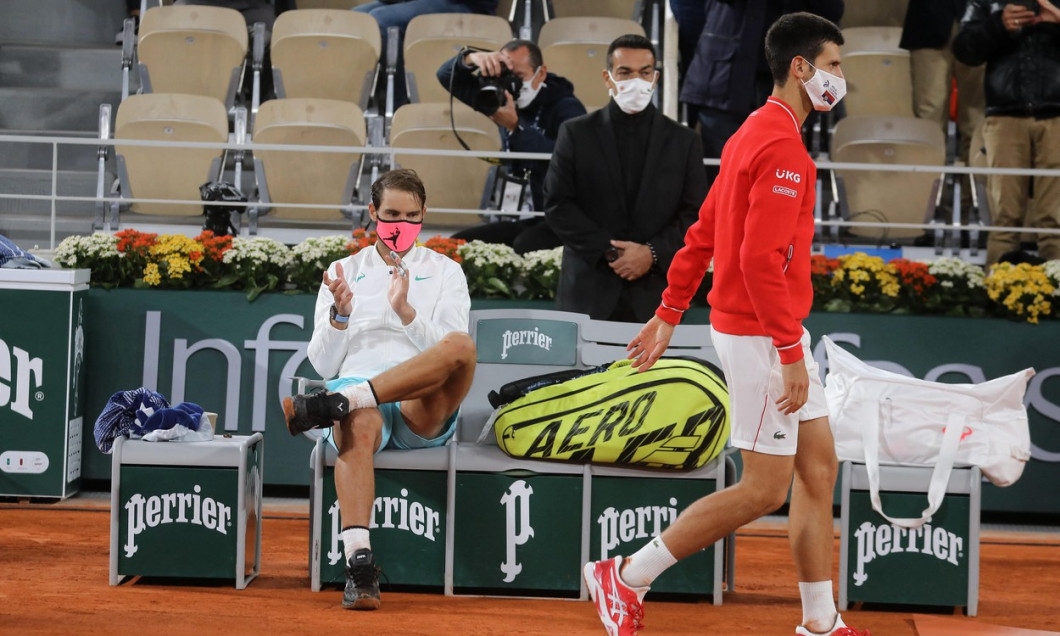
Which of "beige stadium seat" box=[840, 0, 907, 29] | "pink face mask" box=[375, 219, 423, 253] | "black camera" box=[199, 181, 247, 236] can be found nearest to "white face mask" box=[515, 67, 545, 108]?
"black camera" box=[199, 181, 247, 236]

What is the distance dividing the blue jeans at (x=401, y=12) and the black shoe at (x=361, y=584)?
5.66 m

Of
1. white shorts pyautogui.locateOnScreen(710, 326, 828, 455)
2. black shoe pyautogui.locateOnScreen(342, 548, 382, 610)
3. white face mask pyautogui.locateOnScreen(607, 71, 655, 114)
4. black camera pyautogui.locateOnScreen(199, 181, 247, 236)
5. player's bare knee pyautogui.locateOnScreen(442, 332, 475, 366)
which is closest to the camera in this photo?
white shorts pyautogui.locateOnScreen(710, 326, 828, 455)

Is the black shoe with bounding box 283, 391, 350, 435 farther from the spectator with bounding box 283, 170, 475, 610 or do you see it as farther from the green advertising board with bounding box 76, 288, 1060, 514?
the green advertising board with bounding box 76, 288, 1060, 514

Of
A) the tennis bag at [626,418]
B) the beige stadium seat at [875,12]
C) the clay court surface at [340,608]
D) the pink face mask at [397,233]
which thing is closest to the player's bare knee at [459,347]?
the tennis bag at [626,418]

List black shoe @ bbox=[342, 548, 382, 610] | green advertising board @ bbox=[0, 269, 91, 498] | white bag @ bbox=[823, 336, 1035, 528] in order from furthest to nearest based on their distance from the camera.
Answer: green advertising board @ bbox=[0, 269, 91, 498] → white bag @ bbox=[823, 336, 1035, 528] → black shoe @ bbox=[342, 548, 382, 610]

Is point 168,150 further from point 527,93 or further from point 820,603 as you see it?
point 820,603

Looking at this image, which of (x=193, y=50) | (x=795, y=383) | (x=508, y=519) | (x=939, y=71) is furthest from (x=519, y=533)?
(x=939, y=71)

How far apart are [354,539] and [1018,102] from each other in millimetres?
5077

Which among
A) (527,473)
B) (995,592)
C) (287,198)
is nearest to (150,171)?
(287,198)

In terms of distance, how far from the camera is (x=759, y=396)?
368 cm

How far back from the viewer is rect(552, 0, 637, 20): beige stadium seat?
10039 millimetres

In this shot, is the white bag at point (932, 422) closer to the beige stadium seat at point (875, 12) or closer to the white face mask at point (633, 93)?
the white face mask at point (633, 93)

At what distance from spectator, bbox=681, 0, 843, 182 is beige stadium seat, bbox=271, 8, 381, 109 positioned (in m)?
2.68

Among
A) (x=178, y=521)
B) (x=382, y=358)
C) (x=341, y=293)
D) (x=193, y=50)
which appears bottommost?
(x=178, y=521)
